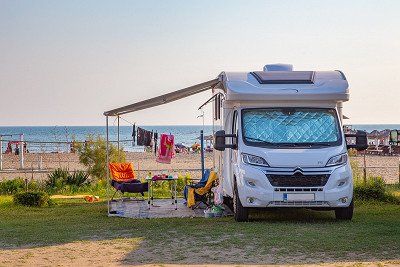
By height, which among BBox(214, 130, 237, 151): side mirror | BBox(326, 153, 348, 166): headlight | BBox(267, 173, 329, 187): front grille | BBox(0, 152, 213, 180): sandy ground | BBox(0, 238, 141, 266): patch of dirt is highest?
BBox(214, 130, 237, 151): side mirror

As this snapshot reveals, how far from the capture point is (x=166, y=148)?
20.0 metres

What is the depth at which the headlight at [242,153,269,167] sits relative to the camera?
12.4 meters

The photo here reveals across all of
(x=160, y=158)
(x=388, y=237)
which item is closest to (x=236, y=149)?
(x=388, y=237)

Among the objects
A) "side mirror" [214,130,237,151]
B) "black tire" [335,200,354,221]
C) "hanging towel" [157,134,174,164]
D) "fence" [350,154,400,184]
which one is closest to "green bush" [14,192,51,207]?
"hanging towel" [157,134,174,164]

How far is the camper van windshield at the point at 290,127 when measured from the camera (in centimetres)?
1277

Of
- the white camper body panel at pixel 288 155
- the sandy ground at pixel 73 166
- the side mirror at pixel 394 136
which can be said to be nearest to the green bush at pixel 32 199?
the white camper body panel at pixel 288 155

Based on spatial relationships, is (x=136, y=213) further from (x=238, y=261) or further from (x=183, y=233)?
(x=238, y=261)

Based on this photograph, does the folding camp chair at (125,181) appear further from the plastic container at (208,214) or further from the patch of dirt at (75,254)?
the patch of dirt at (75,254)

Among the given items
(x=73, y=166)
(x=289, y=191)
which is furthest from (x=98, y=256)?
(x=73, y=166)

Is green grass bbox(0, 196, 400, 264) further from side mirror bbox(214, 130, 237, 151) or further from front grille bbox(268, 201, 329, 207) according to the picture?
side mirror bbox(214, 130, 237, 151)

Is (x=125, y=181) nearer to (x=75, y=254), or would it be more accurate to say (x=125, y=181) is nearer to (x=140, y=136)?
(x=140, y=136)

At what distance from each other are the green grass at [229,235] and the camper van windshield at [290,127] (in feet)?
4.39

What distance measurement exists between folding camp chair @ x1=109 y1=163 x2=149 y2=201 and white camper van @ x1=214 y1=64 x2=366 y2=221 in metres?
3.61

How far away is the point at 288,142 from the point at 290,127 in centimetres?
32
